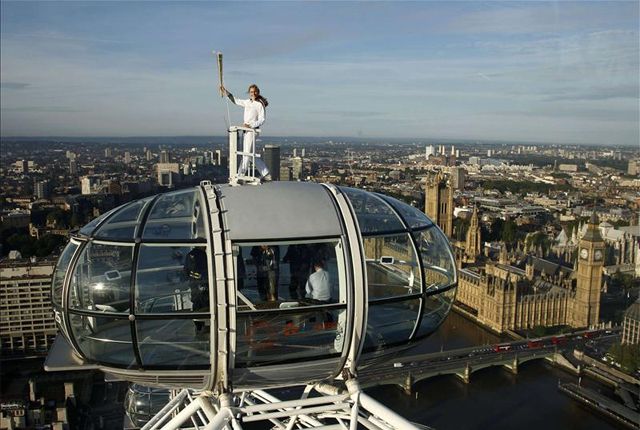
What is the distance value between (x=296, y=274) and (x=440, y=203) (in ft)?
108

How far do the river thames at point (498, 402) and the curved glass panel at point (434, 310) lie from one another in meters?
10.6

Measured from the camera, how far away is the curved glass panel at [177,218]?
2.12 meters

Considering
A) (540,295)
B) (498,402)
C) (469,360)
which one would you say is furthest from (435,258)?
(540,295)

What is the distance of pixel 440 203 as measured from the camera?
113 ft

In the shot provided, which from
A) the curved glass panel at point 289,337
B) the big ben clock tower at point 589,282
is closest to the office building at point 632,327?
the big ben clock tower at point 589,282

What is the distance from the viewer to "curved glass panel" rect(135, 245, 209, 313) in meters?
2.08

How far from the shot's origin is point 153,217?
2225mm

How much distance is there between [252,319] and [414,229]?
2.50 feet

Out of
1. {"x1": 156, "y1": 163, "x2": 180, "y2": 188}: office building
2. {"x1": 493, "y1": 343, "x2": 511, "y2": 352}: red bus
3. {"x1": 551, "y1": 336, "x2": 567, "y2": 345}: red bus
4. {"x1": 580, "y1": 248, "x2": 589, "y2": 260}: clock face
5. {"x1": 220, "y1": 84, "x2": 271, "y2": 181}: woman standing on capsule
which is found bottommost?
{"x1": 551, "y1": 336, "x2": 567, "y2": 345}: red bus

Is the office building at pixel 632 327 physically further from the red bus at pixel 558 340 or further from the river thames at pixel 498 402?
the river thames at pixel 498 402

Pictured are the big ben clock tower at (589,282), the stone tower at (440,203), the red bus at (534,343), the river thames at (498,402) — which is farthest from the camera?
the stone tower at (440,203)

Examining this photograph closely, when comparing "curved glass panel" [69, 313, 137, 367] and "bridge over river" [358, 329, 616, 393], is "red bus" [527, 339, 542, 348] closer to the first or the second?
"bridge over river" [358, 329, 616, 393]

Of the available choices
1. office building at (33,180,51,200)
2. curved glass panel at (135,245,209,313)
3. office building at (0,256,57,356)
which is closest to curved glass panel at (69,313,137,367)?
curved glass panel at (135,245,209,313)

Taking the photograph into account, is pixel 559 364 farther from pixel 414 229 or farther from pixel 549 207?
pixel 549 207
